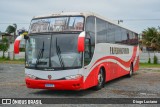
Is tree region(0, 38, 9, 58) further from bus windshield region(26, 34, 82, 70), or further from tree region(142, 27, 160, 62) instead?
bus windshield region(26, 34, 82, 70)

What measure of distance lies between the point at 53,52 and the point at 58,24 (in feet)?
4.22

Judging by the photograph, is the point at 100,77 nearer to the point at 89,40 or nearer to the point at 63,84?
the point at 89,40

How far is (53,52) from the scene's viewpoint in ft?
40.2

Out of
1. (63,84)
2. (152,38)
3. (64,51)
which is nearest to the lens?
(63,84)

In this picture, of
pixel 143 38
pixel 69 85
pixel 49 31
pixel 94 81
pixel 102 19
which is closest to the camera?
pixel 69 85

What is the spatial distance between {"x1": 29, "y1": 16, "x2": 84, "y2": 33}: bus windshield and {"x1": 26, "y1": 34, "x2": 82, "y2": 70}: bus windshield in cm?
33

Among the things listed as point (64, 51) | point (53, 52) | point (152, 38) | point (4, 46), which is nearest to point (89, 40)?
point (64, 51)

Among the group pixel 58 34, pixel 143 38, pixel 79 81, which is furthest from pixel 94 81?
pixel 143 38

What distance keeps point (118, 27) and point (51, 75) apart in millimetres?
7625

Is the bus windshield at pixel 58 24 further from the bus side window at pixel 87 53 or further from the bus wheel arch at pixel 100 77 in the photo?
the bus wheel arch at pixel 100 77

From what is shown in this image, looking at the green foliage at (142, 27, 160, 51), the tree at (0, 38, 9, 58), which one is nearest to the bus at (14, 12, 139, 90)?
the green foliage at (142, 27, 160, 51)

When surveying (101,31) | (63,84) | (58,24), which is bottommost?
(63,84)

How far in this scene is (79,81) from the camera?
12.1 meters

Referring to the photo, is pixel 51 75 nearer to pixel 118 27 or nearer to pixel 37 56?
pixel 37 56
